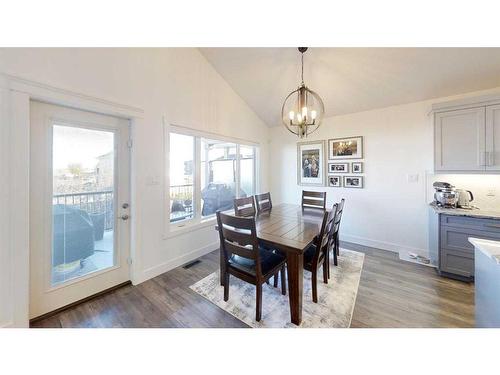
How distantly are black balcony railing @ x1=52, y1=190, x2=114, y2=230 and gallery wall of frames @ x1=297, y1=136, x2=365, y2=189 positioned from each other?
3415 mm

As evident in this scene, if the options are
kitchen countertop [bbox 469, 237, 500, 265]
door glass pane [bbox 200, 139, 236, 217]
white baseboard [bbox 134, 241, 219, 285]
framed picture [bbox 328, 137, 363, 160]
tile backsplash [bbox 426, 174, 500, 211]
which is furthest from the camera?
framed picture [bbox 328, 137, 363, 160]

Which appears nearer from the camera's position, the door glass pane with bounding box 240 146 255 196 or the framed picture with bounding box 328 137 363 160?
the framed picture with bounding box 328 137 363 160

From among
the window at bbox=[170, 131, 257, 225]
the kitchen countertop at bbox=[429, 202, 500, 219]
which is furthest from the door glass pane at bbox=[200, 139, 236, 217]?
the kitchen countertop at bbox=[429, 202, 500, 219]

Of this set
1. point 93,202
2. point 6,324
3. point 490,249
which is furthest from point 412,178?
point 6,324

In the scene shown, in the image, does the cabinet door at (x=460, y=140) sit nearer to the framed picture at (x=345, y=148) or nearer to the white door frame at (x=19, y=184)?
the framed picture at (x=345, y=148)

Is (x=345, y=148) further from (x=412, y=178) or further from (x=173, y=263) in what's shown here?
(x=173, y=263)

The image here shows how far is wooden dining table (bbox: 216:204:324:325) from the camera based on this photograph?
160 cm

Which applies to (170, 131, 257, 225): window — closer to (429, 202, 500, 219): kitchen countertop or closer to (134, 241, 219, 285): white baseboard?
(134, 241, 219, 285): white baseboard

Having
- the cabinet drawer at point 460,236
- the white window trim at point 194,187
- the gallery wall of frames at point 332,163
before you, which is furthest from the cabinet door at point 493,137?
the white window trim at point 194,187

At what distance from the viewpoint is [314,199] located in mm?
3191

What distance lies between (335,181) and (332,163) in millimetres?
363
